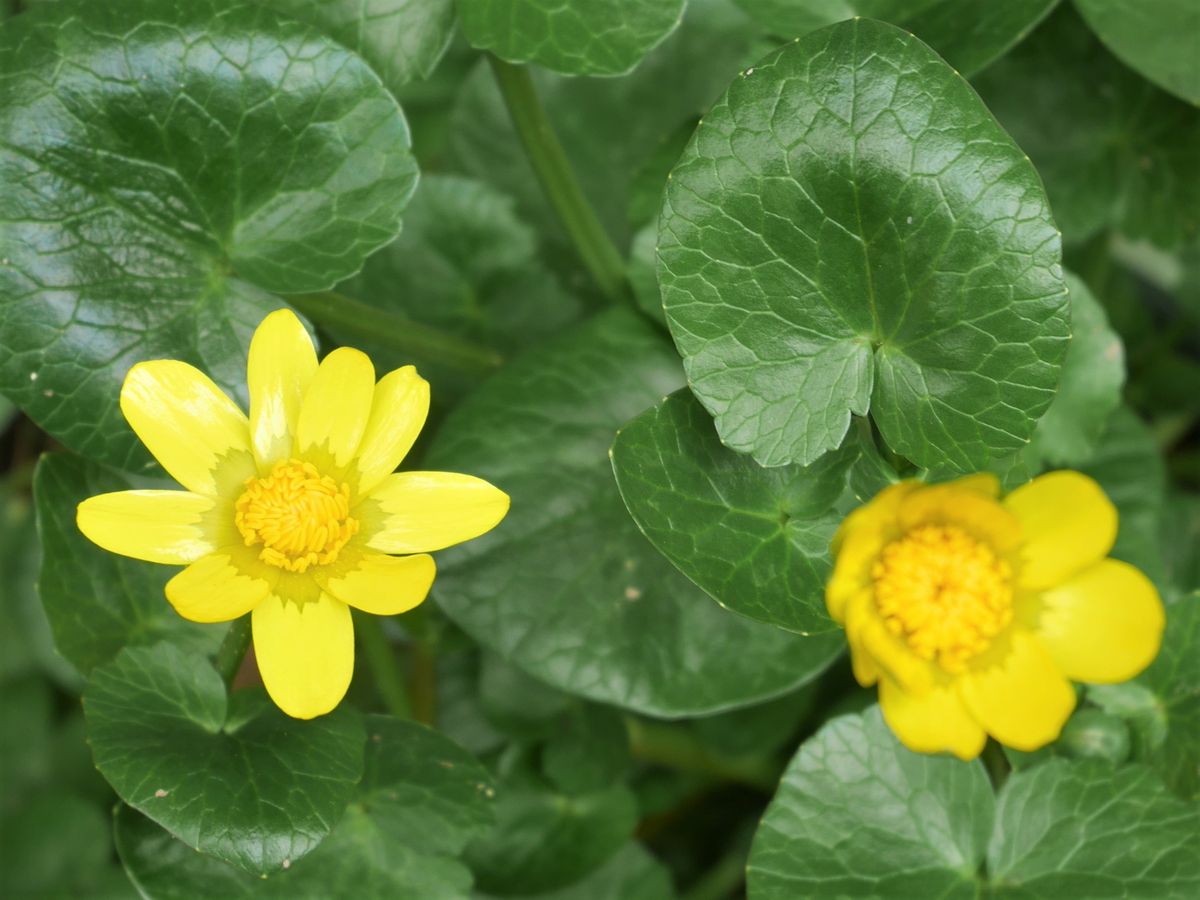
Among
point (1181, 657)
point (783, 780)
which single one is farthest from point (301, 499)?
point (1181, 657)

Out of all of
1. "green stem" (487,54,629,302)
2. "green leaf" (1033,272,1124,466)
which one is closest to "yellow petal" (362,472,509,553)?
"green stem" (487,54,629,302)

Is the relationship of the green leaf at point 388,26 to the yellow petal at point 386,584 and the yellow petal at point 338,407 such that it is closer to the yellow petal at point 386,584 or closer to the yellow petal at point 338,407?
the yellow petal at point 338,407

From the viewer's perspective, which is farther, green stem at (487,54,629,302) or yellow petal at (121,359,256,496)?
green stem at (487,54,629,302)

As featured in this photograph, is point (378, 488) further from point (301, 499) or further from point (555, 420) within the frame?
point (555, 420)

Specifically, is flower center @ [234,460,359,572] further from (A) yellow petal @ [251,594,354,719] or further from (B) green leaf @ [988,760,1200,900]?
(B) green leaf @ [988,760,1200,900]

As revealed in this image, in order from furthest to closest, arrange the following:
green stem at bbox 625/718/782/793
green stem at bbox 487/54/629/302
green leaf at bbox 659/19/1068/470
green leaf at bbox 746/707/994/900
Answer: green stem at bbox 625/718/782/793 < green stem at bbox 487/54/629/302 < green leaf at bbox 746/707/994/900 < green leaf at bbox 659/19/1068/470

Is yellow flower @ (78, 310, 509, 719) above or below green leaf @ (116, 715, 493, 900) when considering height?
above

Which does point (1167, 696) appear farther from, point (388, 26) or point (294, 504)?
point (388, 26)
